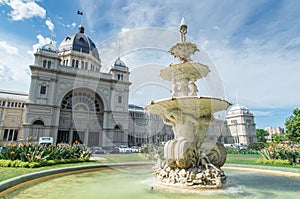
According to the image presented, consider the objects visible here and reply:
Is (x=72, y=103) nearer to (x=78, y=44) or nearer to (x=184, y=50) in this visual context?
(x=78, y=44)

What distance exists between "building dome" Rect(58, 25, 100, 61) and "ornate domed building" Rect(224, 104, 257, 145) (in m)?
54.1

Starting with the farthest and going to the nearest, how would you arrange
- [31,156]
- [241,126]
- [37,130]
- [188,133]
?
1. [241,126]
2. [37,130]
3. [31,156]
4. [188,133]

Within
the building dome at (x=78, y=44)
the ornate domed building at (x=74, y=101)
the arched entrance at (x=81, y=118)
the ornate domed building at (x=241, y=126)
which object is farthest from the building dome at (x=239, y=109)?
the building dome at (x=78, y=44)

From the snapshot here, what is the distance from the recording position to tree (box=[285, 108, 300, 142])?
36.1m

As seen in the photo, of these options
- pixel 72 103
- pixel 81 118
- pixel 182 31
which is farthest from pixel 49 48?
pixel 182 31

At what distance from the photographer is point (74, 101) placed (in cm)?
3897

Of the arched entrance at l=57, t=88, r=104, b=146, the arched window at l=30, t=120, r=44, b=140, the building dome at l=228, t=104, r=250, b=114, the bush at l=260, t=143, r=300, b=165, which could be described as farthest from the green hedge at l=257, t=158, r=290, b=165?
the building dome at l=228, t=104, r=250, b=114

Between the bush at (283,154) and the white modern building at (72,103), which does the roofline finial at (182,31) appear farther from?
the white modern building at (72,103)

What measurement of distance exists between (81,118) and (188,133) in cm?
3384

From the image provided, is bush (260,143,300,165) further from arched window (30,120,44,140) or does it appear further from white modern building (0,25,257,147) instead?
arched window (30,120,44,140)

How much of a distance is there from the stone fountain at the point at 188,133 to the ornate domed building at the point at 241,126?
6574 centimetres

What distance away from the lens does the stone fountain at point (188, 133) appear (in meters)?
6.31

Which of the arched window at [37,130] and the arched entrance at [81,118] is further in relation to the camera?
the arched entrance at [81,118]

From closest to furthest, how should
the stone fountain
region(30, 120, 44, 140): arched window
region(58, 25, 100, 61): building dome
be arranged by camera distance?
the stone fountain
region(30, 120, 44, 140): arched window
region(58, 25, 100, 61): building dome
